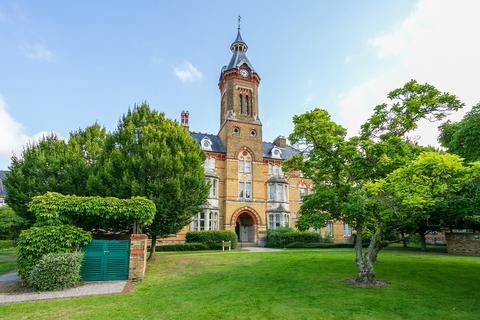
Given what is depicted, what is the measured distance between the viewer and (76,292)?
34.2 feet

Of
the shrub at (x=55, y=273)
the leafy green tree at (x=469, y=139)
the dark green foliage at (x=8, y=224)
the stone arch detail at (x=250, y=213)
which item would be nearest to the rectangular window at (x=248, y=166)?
the stone arch detail at (x=250, y=213)

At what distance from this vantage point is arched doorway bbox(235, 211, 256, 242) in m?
34.2

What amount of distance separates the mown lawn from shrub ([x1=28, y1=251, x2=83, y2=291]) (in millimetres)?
1964

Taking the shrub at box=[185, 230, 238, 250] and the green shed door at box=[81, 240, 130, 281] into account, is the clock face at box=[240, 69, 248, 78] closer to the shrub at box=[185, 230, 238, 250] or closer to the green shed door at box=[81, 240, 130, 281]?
the shrub at box=[185, 230, 238, 250]

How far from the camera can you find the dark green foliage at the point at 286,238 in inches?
1189

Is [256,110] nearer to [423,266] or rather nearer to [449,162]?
[423,266]

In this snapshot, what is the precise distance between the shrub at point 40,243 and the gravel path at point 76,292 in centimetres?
134

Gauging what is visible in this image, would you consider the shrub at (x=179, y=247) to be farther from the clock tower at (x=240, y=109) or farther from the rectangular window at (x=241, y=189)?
the clock tower at (x=240, y=109)

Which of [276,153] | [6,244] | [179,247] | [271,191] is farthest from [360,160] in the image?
[6,244]

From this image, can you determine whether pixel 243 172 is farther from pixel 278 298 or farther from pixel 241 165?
pixel 278 298

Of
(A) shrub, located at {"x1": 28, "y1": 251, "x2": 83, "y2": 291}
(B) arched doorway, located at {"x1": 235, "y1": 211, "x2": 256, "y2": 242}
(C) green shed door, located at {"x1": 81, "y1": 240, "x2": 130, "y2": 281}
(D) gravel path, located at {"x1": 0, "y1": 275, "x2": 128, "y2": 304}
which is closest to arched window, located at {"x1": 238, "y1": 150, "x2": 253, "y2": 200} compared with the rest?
(B) arched doorway, located at {"x1": 235, "y1": 211, "x2": 256, "y2": 242}

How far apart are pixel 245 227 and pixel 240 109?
559 inches

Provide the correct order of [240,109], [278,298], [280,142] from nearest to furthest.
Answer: [278,298]
[240,109]
[280,142]

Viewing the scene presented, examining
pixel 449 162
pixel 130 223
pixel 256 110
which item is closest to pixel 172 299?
pixel 130 223
